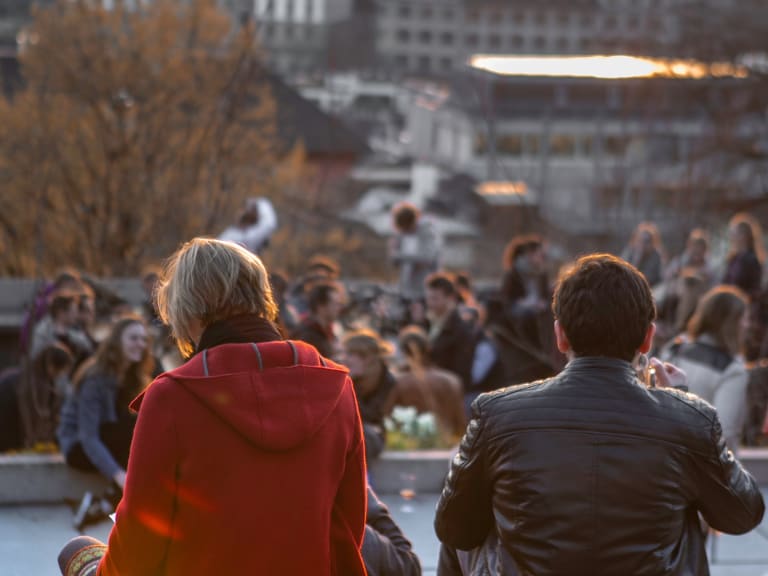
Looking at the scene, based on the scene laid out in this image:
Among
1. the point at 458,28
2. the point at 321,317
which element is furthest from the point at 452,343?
the point at 458,28

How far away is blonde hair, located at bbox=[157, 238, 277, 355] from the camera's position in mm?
2955

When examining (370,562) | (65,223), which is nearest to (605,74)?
(370,562)

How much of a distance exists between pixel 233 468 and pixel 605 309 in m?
1.00

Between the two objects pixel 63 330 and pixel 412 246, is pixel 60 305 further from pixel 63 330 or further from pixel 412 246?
pixel 412 246

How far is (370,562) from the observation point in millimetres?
3912

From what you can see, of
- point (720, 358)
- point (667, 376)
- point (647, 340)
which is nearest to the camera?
point (647, 340)

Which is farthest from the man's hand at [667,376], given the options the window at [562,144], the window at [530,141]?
the window at [562,144]

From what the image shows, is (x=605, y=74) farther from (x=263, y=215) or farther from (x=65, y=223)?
(x=65, y=223)

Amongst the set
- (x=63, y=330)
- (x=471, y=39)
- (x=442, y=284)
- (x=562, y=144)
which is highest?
(x=442, y=284)

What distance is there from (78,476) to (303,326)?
1.62 m

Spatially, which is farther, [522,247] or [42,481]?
[522,247]

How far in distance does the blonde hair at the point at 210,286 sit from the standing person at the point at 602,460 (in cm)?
66

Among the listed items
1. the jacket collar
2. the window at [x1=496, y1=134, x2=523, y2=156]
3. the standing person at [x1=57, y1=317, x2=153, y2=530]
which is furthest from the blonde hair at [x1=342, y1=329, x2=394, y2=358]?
the window at [x1=496, y1=134, x2=523, y2=156]

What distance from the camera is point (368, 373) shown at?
7164 mm
